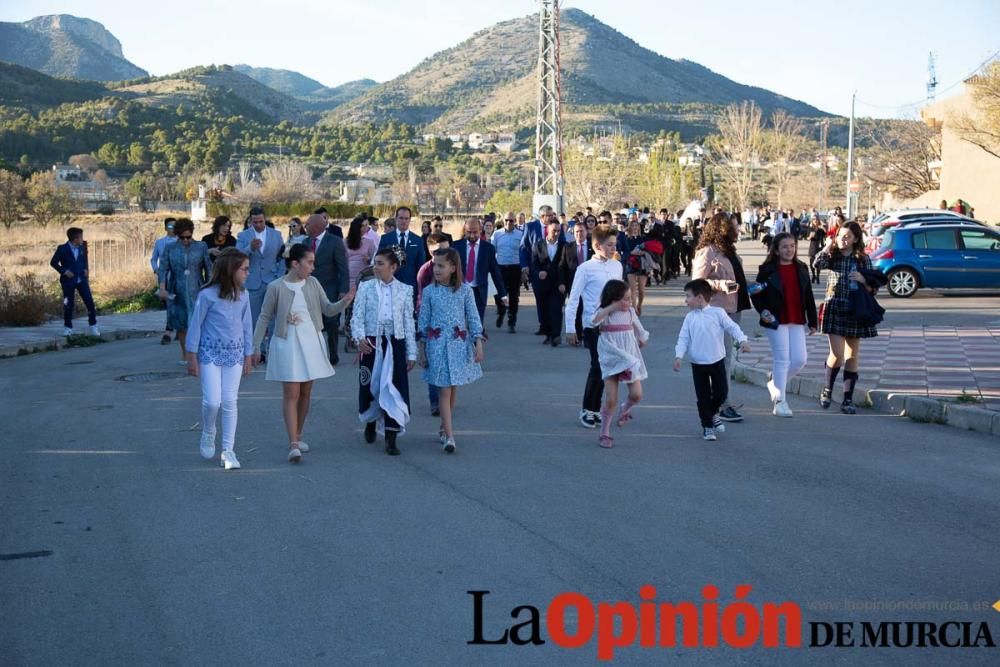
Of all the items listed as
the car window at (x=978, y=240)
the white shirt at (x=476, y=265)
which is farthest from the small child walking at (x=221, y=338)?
the car window at (x=978, y=240)

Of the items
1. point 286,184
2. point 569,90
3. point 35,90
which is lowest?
point 286,184

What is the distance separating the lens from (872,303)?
1071cm

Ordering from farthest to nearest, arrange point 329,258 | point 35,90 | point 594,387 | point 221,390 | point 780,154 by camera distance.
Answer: point 35,90 → point 780,154 → point 329,258 → point 594,387 → point 221,390

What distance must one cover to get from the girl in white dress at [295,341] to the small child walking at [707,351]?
10.5 ft

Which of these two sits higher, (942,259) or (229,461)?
(942,259)

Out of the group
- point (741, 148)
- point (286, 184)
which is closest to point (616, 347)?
point (741, 148)

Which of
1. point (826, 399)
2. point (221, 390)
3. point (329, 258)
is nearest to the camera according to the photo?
point (221, 390)

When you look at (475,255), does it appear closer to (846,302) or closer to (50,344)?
(846,302)

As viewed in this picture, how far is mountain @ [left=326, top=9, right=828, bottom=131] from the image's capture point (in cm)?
15900

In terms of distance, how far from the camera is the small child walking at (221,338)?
855cm

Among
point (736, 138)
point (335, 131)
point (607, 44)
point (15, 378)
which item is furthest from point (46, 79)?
point (15, 378)

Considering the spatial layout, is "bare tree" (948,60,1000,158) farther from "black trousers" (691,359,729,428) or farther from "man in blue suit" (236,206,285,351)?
"black trousers" (691,359,729,428)

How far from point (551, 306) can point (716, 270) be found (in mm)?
6239

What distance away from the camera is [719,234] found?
1080cm
